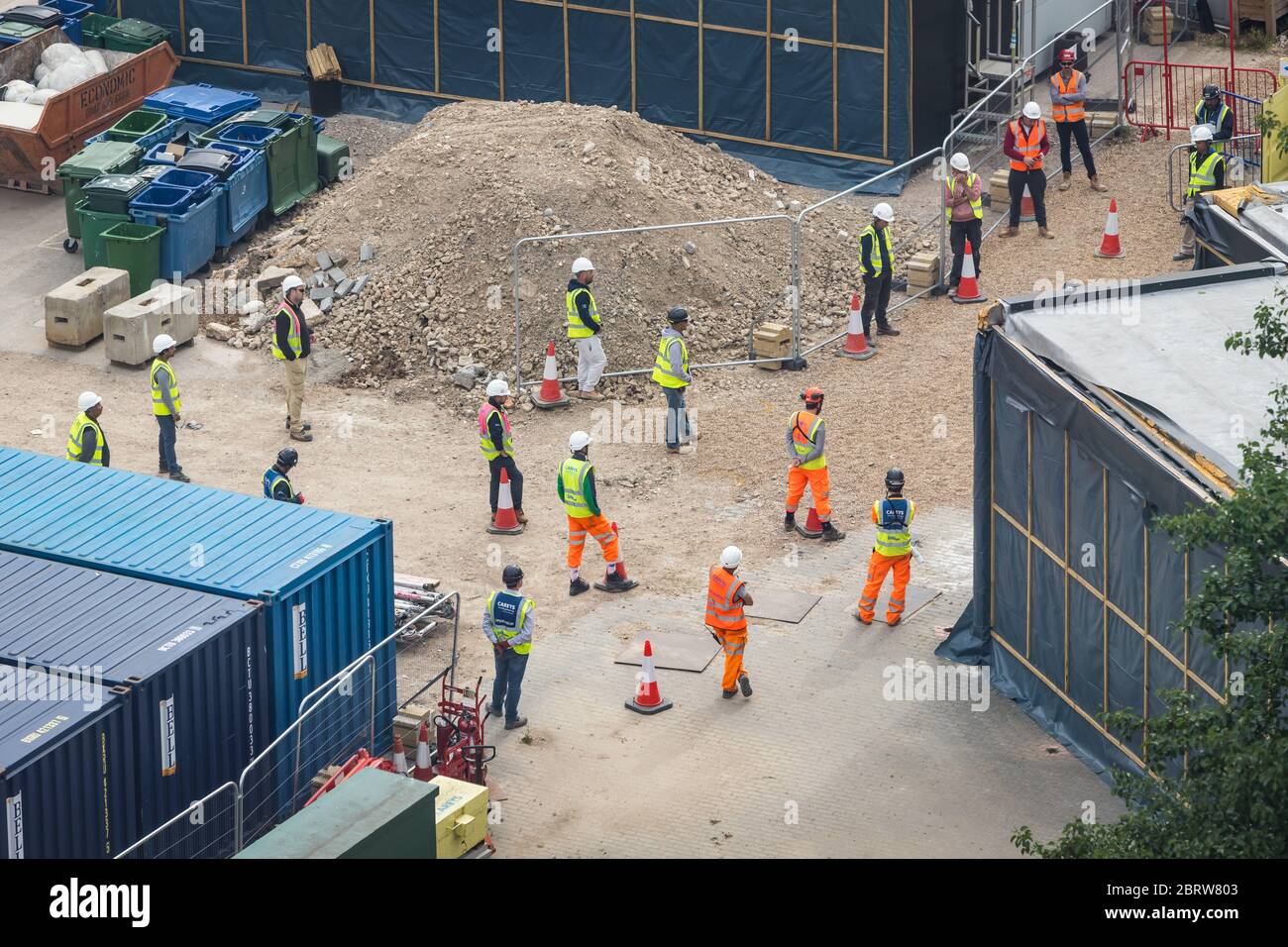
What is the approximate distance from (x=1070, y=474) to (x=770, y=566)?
186 inches

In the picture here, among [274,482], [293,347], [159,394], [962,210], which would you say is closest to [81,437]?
[159,394]

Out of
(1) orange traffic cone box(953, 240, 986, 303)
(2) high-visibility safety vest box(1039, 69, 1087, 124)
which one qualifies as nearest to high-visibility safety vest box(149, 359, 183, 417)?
(1) orange traffic cone box(953, 240, 986, 303)

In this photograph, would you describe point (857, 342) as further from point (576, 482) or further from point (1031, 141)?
point (576, 482)

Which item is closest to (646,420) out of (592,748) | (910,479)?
(910,479)

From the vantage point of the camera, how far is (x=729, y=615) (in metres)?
18.8

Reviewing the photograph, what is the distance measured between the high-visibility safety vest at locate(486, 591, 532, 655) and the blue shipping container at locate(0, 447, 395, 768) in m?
0.92

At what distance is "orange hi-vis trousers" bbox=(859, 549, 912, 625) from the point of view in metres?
20.0

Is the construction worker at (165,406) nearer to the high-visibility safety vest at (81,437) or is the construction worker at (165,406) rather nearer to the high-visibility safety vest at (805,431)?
the high-visibility safety vest at (81,437)

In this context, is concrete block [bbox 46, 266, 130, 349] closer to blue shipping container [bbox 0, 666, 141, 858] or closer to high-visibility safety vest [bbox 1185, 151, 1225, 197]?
blue shipping container [bbox 0, 666, 141, 858]

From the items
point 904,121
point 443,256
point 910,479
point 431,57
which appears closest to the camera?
point 910,479

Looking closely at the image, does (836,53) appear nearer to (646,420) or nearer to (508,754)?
(646,420)

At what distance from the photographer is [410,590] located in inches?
816

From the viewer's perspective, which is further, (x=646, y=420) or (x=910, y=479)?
(x=646, y=420)

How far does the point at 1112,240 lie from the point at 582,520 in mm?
10903
